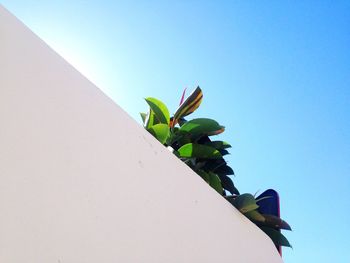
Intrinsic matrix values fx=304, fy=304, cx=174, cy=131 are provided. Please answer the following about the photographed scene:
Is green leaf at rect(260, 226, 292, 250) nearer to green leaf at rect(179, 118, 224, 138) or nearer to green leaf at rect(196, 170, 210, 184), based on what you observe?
green leaf at rect(196, 170, 210, 184)

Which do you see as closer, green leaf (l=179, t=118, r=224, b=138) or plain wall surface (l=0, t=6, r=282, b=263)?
plain wall surface (l=0, t=6, r=282, b=263)

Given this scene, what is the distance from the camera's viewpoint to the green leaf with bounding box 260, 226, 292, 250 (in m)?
1.11

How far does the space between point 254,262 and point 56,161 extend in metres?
0.68

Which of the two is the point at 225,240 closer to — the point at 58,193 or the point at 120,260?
the point at 120,260

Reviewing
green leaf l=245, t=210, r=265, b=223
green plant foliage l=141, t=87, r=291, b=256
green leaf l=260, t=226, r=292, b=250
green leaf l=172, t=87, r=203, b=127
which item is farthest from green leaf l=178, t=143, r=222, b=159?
green leaf l=260, t=226, r=292, b=250

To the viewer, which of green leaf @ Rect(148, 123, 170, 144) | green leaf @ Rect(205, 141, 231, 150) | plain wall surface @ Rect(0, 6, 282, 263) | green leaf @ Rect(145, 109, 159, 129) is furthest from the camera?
green leaf @ Rect(205, 141, 231, 150)

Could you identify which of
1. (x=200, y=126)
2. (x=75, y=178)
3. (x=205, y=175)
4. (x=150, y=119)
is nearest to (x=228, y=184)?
(x=205, y=175)

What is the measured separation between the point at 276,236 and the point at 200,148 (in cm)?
44

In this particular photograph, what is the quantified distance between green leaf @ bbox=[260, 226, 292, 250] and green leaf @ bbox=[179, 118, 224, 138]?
42cm

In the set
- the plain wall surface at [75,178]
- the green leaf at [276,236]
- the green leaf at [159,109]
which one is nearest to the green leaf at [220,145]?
the green leaf at [159,109]

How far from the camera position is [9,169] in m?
0.40

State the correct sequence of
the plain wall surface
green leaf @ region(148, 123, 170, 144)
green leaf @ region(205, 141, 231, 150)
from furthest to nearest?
green leaf @ region(205, 141, 231, 150), green leaf @ region(148, 123, 170, 144), the plain wall surface

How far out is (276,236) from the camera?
3.65ft

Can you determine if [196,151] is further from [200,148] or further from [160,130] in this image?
[160,130]
